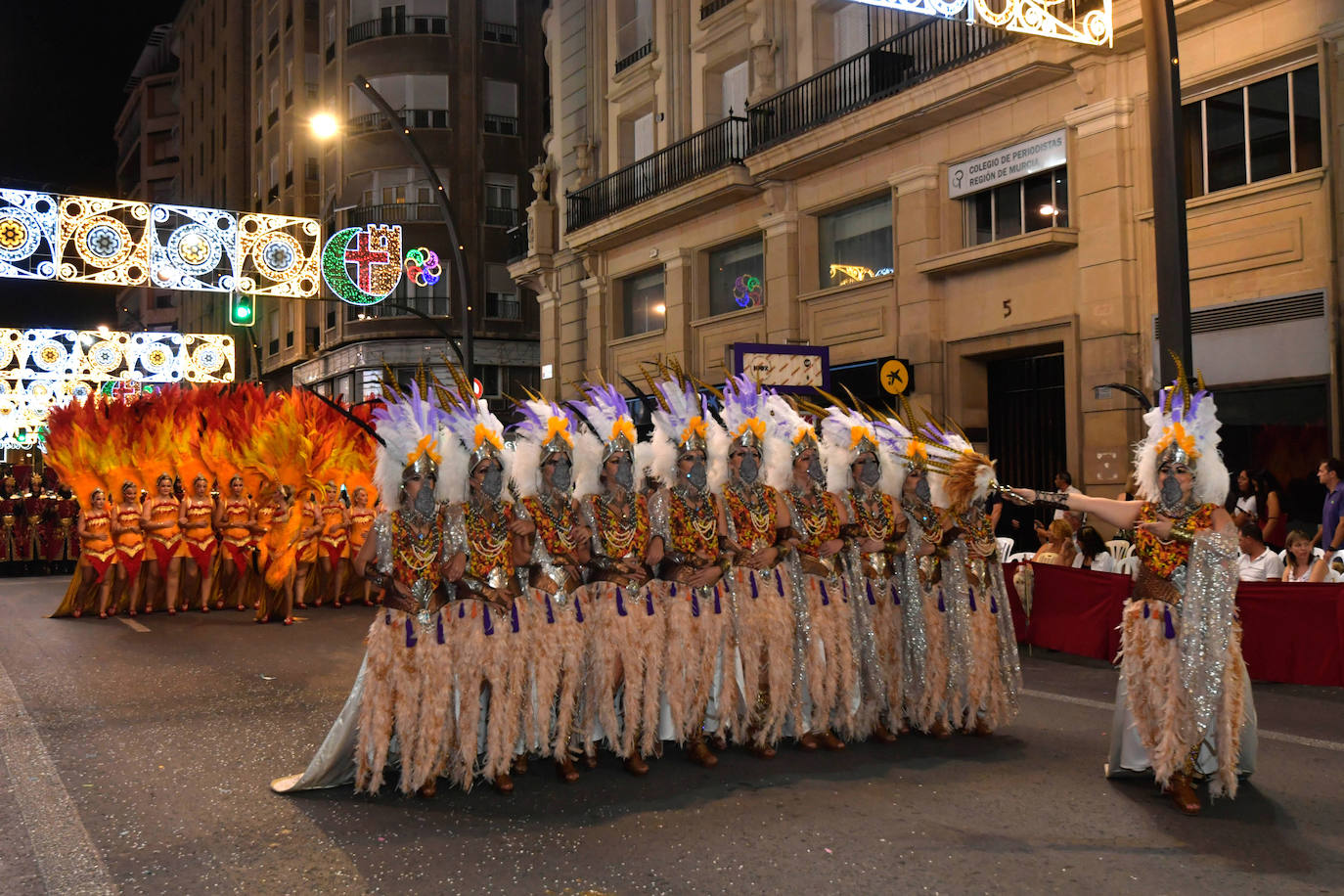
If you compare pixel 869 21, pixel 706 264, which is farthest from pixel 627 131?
pixel 869 21

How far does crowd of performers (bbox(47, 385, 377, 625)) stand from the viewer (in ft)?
46.2

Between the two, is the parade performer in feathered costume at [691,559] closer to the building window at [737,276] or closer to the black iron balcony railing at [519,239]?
the building window at [737,276]

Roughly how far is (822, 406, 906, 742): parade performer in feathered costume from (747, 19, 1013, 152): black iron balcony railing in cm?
998

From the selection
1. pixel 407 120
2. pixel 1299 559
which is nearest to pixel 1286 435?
pixel 1299 559

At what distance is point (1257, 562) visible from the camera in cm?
994

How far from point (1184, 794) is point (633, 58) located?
22.0m

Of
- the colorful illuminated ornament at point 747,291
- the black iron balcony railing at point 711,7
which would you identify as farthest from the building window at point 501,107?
the colorful illuminated ornament at point 747,291

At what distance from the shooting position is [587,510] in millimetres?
6789

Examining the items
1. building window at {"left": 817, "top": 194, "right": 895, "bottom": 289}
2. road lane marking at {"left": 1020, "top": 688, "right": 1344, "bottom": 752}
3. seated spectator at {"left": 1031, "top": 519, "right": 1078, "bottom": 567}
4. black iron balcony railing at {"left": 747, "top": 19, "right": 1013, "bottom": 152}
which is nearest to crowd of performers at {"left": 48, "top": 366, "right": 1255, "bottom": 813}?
road lane marking at {"left": 1020, "top": 688, "right": 1344, "bottom": 752}

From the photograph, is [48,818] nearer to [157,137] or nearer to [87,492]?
[87,492]

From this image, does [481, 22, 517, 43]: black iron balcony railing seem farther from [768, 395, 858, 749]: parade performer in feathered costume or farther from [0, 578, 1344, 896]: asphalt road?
[768, 395, 858, 749]: parade performer in feathered costume

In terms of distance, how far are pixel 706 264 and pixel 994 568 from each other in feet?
51.5

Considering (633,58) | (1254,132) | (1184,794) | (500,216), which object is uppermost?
(500,216)

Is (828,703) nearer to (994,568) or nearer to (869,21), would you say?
(994,568)
